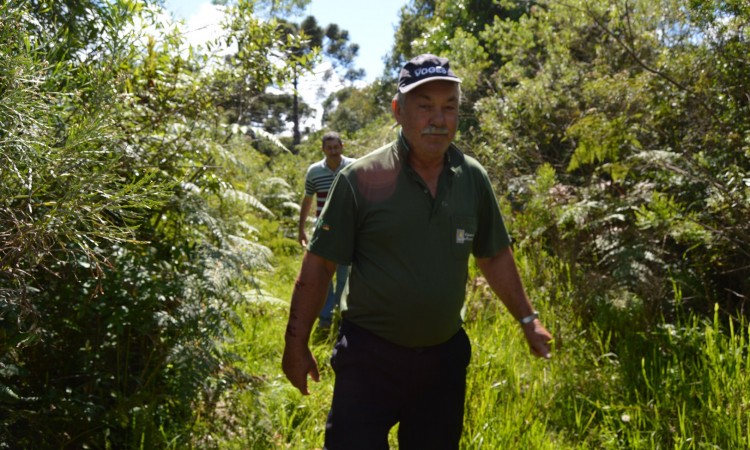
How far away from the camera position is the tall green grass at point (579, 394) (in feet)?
11.9

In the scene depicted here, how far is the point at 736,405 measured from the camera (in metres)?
3.54

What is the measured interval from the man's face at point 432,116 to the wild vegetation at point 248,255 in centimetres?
106

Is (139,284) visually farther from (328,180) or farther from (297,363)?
(328,180)

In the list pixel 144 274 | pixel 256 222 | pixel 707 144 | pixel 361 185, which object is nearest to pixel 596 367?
pixel 707 144

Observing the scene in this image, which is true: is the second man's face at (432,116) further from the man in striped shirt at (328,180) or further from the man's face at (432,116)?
the man in striped shirt at (328,180)

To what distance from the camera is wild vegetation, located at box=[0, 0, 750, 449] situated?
85.6 inches

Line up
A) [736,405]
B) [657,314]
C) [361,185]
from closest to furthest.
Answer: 1. [361,185]
2. [736,405]
3. [657,314]

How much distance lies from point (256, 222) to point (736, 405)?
9368 mm

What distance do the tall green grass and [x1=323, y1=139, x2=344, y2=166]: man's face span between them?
2.03 m

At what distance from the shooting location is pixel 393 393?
264cm

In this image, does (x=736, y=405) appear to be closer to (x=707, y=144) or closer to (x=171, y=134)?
(x=707, y=144)

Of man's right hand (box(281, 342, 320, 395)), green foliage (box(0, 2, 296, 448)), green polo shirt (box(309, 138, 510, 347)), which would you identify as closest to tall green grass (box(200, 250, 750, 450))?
green foliage (box(0, 2, 296, 448))

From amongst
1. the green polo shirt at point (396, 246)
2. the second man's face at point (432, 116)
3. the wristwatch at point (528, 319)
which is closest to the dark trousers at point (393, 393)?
the green polo shirt at point (396, 246)

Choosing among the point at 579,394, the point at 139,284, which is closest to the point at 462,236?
the point at 139,284
